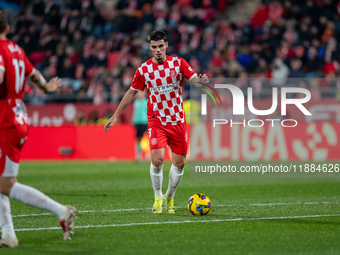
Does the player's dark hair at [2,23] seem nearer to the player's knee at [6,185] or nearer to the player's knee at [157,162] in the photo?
the player's knee at [6,185]

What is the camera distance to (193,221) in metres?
6.78

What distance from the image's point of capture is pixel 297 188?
428 inches

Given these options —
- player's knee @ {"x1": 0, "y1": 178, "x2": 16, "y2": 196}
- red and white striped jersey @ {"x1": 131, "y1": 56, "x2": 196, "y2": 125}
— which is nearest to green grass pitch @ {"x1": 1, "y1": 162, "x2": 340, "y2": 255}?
player's knee @ {"x1": 0, "y1": 178, "x2": 16, "y2": 196}

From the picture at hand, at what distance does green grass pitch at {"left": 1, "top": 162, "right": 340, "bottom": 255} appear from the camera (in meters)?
5.15

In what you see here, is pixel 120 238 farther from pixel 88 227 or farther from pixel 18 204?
pixel 18 204

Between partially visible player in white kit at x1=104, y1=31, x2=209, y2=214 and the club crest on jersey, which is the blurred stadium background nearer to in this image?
partially visible player in white kit at x1=104, y1=31, x2=209, y2=214

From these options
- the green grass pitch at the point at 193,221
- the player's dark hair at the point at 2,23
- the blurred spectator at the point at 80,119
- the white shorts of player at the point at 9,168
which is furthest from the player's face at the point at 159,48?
the blurred spectator at the point at 80,119

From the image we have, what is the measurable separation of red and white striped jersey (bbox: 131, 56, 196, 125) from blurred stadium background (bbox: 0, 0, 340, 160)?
994cm

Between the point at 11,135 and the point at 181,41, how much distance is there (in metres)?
17.1

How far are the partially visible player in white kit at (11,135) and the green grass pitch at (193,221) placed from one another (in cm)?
27

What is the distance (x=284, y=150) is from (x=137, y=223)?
11.2m

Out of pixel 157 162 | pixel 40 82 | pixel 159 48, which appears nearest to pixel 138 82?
pixel 159 48

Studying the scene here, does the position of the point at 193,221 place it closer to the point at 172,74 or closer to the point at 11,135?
the point at 172,74

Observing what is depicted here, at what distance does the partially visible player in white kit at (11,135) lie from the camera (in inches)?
201
